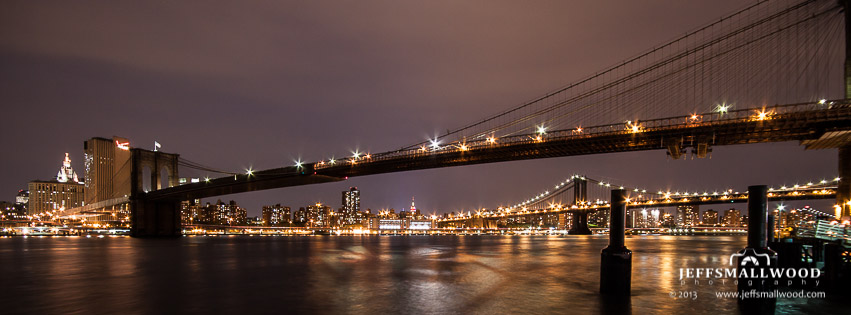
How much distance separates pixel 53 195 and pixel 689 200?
594ft

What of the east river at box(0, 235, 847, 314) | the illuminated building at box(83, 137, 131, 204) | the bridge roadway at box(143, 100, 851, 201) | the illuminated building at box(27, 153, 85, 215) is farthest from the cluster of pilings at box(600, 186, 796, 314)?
the illuminated building at box(27, 153, 85, 215)

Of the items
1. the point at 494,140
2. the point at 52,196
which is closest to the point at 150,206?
the point at 494,140

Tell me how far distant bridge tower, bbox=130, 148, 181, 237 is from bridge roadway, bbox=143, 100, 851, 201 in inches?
54.8

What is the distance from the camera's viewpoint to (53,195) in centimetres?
16462

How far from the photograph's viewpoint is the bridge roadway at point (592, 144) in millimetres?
25406

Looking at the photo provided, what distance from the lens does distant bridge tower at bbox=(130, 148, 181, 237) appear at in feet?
180

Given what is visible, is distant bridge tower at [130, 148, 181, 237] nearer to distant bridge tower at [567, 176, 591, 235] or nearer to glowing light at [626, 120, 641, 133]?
glowing light at [626, 120, 641, 133]

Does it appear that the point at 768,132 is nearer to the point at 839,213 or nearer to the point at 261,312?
the point at 839,213

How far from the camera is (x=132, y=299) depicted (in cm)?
1317

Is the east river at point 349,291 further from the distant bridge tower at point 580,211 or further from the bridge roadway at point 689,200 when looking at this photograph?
the distant bridge tower at point 580,211

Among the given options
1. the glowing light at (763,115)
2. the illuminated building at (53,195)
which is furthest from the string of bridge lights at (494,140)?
the illuminated building at (53,195)

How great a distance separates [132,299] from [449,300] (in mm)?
8107

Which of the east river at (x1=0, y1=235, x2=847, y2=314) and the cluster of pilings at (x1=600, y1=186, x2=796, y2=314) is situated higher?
the cluster of pilings at (x1=600, y1=186, x2=796, y2=314)

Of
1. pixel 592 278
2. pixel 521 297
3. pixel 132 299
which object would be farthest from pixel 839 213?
pixel 132 299
